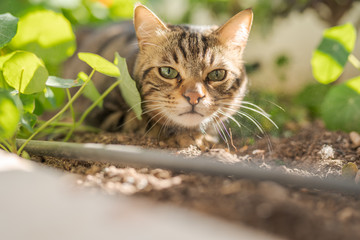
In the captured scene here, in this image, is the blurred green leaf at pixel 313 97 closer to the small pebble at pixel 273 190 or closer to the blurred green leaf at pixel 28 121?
the small pebble at pixel 273 190

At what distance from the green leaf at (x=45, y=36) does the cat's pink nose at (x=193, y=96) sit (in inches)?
24.5

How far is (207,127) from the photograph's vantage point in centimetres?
165

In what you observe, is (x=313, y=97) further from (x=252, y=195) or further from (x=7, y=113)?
(x=7, y=113)

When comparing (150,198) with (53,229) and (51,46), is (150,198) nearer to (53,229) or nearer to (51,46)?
(53,229)

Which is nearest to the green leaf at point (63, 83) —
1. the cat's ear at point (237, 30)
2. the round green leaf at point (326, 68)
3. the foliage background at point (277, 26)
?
the cat's ear at point (237, 30)

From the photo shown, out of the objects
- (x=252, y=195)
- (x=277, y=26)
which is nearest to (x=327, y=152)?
(x=252, y=195)

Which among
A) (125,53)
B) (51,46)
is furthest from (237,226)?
(125,53)

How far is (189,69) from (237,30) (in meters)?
0.31

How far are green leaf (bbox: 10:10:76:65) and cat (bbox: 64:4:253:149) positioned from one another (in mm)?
334

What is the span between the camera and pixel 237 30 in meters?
1.55

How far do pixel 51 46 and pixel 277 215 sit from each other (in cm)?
126

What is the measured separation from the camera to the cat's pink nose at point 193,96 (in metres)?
1.36

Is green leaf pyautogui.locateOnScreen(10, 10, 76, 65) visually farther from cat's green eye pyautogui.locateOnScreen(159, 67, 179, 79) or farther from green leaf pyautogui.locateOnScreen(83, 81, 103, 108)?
cat's green eye pyautogui.locateOnScreen(159, 67, 179, 79)

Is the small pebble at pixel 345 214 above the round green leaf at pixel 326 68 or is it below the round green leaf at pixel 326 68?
below
